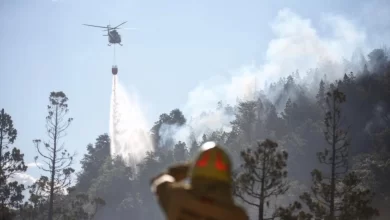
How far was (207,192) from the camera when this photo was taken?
2688 mm

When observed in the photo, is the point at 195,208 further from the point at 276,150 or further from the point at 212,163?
the point at 276,150

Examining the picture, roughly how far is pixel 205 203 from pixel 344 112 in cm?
10256

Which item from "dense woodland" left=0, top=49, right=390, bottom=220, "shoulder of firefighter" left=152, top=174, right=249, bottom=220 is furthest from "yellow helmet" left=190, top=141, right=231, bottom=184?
"dense woodland" left=0, top=49, right=390, bottom=220

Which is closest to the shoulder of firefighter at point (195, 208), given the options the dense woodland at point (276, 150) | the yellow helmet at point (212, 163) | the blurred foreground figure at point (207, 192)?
the blurred foreground figure at point (207, 192)

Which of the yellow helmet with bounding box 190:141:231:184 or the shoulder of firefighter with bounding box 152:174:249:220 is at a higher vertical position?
the yellow helmet with bounding box 190:141:231:184

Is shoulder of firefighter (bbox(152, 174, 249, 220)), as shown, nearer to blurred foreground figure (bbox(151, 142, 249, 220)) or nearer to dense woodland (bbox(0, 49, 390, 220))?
blurred foreground figure (bbox(151, 142, 249, 220))

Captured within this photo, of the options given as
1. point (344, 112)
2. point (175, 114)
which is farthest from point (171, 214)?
point (175, 114)

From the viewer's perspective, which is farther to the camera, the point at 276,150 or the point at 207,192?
the point at 276,150

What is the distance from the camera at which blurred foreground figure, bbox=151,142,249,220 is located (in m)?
2.63

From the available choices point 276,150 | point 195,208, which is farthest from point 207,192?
point 276,150

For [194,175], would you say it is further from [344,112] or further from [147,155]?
[147,155]

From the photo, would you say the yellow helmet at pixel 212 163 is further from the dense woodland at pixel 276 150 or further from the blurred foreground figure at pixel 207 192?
the dense woodland at pixel 276 150

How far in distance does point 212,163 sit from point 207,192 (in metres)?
0.15

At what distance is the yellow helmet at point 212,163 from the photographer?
8.59 ft
